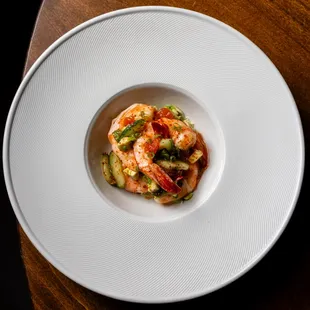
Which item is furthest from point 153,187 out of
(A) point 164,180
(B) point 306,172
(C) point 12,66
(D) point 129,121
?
(C) point 12,66

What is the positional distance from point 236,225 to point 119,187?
21.6 inches

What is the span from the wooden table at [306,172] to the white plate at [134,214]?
0.63 feet

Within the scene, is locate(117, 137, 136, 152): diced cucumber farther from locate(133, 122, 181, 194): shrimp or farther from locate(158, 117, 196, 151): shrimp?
locate(158, 117, 196, 151): shrimp

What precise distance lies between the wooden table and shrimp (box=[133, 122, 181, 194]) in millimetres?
516

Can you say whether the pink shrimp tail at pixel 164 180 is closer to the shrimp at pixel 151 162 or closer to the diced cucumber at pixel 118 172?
the shrimp at pixel 151 162

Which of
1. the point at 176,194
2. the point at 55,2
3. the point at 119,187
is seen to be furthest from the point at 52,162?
the point at 55,2

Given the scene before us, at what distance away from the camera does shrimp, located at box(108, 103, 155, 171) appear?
218 centimetres

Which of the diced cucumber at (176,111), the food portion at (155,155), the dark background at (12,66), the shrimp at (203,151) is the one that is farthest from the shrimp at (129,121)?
the dark background at (12,66)

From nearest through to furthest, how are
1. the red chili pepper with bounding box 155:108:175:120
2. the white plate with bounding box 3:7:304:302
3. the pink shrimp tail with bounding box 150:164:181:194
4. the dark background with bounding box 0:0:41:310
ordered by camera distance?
the white plate with bounding box 3:7:304:302 → the pink shrimp tail with bounding box 150:164:181:194 → the red chili pepper with bounding box 155:108:175:120 → the dark background with bounding box 0:0:41:310

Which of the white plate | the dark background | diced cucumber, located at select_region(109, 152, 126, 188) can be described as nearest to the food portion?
diced cucumber, located at select_region(109, 152, 126, 188)

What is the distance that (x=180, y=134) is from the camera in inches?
85.0

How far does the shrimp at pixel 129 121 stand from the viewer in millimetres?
2184

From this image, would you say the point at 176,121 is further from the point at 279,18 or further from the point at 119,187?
the point at 279,18

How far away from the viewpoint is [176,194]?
2.16m
